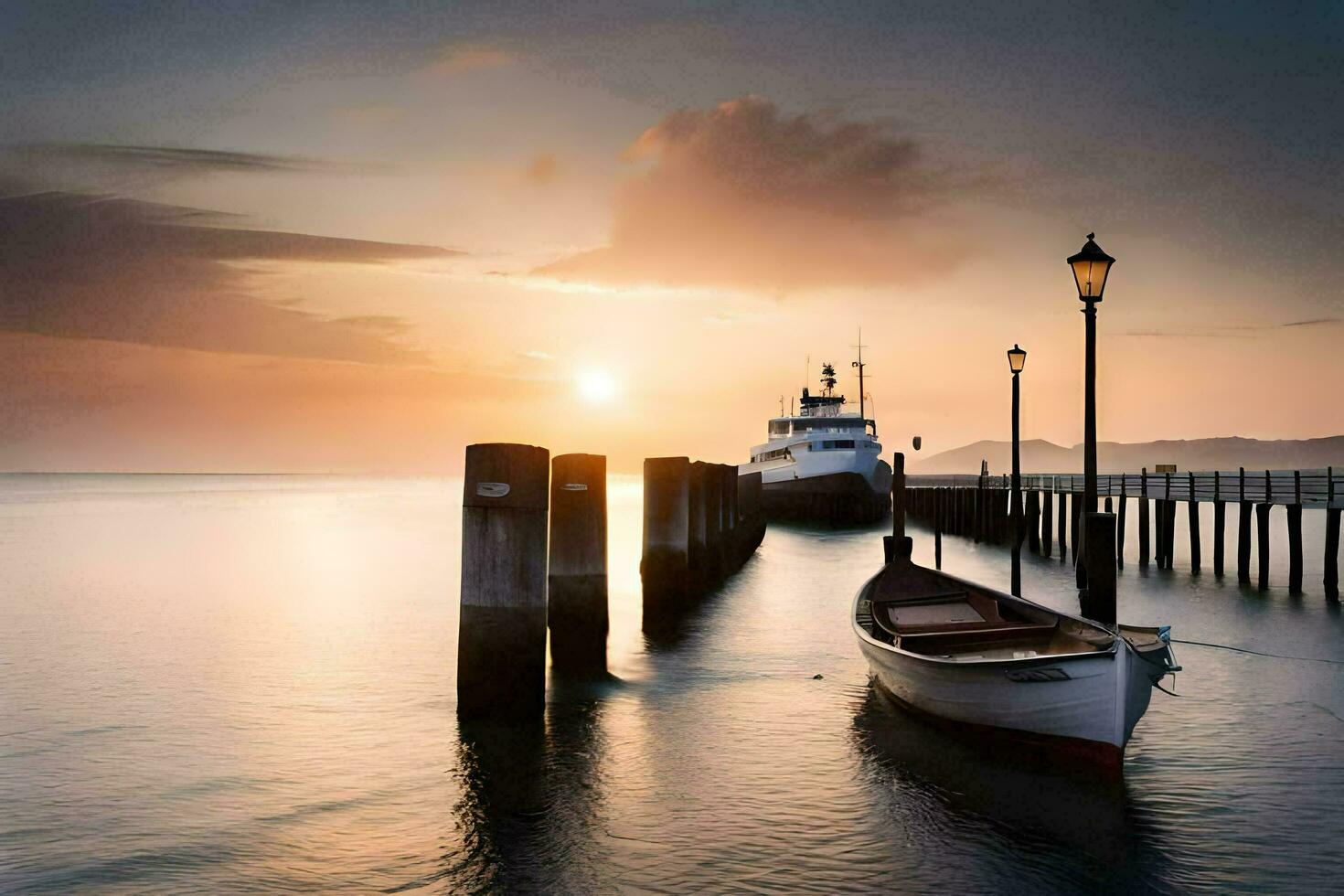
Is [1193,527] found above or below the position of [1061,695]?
above

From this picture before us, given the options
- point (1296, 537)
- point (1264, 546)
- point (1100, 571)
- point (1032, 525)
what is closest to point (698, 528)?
point (1100, 571)

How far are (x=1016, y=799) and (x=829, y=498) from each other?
1826 inches

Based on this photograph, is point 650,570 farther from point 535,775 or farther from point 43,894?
point 43,894

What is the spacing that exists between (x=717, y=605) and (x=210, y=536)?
3463 cm

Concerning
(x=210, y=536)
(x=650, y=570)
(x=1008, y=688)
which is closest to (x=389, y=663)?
(x=650, y=570)

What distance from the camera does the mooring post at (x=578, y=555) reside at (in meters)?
14.3

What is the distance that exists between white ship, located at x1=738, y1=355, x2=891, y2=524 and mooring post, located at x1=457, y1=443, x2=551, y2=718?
137 feet

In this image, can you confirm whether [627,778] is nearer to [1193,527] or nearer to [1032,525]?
[1193,527]

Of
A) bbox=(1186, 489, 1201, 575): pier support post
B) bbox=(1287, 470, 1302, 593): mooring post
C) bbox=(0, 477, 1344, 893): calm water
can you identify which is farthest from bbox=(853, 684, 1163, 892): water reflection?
bbox=(1186, 489, 1201, 575): pier support post

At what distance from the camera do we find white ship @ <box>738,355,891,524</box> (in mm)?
54094

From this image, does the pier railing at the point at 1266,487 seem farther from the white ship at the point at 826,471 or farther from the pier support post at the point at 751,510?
the white ship at the point at 826,471

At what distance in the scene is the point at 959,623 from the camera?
12.3 m

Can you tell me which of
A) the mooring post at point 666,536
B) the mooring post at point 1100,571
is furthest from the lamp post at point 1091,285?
the mooring post at point 666,536

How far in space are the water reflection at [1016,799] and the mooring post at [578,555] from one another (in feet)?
16.3
